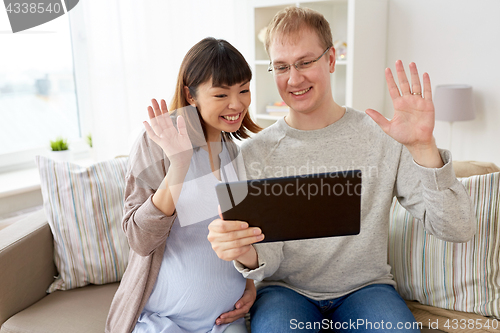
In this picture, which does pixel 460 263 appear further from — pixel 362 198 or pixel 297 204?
pixel 297 204

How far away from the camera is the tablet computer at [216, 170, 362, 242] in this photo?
34.9 inches

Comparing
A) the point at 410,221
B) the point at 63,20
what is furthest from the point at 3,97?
the point at 410,221

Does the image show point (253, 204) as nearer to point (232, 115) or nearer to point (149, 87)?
point (232, 115)

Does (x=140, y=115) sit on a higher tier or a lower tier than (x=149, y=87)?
lower

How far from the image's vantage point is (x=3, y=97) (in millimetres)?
2229

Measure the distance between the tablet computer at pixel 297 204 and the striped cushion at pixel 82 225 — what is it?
2.31 feet

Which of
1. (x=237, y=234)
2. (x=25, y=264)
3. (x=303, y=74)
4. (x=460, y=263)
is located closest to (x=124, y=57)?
(x=25, y=264)

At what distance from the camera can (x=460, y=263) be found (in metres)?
1.25

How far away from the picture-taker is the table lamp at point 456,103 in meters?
2.23

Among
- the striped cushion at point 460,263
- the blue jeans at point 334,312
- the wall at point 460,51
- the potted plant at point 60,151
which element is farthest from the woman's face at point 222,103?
the wall at point 460,51

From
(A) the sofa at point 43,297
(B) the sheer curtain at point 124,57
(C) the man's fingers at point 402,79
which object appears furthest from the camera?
(B) the sheer curtain at point 124,57

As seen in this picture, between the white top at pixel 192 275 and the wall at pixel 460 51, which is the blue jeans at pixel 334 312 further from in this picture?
the wall at pixel 460 51

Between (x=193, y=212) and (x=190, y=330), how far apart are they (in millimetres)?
327

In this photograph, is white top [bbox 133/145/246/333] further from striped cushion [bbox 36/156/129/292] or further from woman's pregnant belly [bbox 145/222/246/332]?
striped cushion [bbox 36/156/129/292]
